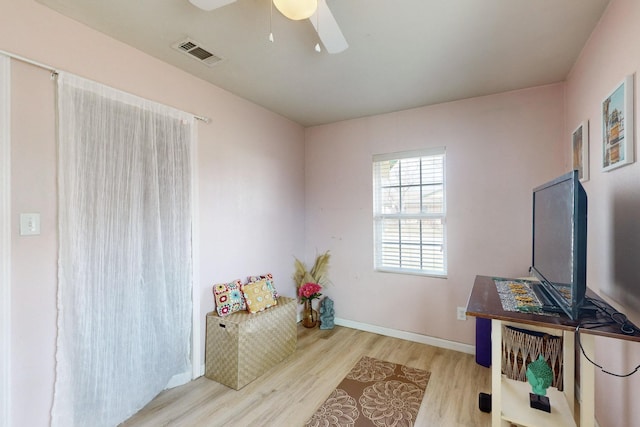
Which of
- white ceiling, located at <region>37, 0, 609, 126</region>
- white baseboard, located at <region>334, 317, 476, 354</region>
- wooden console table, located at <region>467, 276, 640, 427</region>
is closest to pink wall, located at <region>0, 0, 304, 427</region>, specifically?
white ceiling, located at <region>37, 0, 609, 126</region>

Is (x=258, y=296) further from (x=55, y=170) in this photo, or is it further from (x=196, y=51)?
Answer: (x=196, y=51)

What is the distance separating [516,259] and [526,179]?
0.71 metres

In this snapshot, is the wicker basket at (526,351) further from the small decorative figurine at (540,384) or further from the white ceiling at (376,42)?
the white ceiling at (376,42)

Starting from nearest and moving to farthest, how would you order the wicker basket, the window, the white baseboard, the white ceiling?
the white ceiling
the wicker basket
the white baseboard
the window

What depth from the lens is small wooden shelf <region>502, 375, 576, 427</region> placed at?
55.6 inches

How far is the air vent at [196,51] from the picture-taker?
1883 mm

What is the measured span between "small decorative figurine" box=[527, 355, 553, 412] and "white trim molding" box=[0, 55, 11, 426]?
2669mm

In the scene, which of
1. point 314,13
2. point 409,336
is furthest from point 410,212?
point 314,13

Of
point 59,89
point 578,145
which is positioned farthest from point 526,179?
point 59,89

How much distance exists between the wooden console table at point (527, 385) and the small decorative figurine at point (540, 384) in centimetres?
3

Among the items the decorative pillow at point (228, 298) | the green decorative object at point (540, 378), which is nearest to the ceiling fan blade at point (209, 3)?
the decorative pillow at point (228, 298)

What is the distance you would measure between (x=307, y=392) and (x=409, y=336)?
4.44 feet

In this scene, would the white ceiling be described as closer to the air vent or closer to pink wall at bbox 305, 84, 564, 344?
the air vent

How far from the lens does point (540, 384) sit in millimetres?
1500
